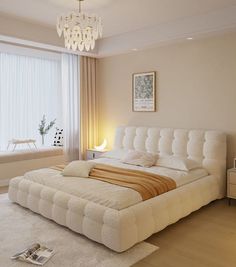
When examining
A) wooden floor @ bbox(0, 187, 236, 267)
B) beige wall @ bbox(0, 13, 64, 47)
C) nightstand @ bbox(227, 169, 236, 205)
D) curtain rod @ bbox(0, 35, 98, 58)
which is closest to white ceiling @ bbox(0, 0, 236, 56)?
beige wall @ bbox(0, 13, 64, 47)

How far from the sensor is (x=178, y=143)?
4.46 meters

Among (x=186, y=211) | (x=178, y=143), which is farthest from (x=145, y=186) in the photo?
(x=178, y=143)

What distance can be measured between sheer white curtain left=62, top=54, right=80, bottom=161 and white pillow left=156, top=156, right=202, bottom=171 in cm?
218

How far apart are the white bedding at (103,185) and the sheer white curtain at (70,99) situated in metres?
1.72

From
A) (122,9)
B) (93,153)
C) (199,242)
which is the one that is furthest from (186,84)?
(199,242)

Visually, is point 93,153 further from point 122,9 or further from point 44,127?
point 122,9

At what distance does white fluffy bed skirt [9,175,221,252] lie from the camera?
102 inches

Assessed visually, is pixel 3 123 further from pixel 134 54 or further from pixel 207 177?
pixel 207 177

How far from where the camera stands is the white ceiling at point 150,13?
141 inches

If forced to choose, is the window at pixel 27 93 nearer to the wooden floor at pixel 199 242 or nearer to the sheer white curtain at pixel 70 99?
the sheer white curtain at pixel 70 99

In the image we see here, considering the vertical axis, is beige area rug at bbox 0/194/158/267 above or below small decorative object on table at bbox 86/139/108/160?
below

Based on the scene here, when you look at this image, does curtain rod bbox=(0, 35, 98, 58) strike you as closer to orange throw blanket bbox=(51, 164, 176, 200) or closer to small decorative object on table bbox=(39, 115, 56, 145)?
small decorative object on table bbox=(39, 115, 56, 145)

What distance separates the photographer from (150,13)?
3996 millimetres

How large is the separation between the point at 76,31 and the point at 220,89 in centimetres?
230
